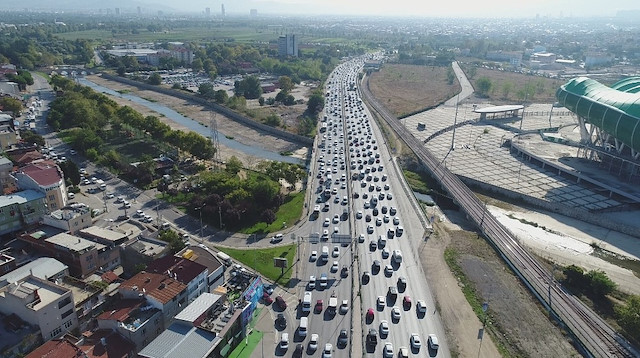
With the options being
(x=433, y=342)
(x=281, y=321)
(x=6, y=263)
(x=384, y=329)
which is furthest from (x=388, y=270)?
(x=6, y=263)

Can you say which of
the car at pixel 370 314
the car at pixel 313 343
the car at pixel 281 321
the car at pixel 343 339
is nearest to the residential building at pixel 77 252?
the car at pixel 281 321

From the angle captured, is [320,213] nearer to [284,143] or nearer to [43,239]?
[43,239]

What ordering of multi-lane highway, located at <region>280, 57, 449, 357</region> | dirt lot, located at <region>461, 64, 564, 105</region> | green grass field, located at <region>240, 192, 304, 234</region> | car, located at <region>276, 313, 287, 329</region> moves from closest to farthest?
multi-lane highway, located at <region>280, 57, 449, 357</region> → car, located at <region>276, 313, 287, 329</region> → green grass field, located at <region>240, 192, 304, 234</region> → dirt lot, located at <region>461, 64, 564, 105</region>

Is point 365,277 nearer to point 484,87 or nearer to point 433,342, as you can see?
point 433,342

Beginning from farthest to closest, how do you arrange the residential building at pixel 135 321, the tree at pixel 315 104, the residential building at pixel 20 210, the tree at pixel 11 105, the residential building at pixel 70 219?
the tree at pixel 315 104 < the tree at pixel 11 105 < the residential building at pixel 20 210 < the residential building at pixel 70 219 < the residential building at pixel 135 321

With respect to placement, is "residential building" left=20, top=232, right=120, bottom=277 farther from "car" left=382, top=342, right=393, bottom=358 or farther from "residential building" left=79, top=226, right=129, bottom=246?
"car" left=382, top=342, right=393, bottom=358

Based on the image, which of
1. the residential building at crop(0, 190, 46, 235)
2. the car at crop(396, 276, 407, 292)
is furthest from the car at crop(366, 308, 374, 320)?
the residential building at crop(0, 190, 46, 235)

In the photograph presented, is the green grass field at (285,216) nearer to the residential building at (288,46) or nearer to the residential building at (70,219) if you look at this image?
the residential building at (70,219)
